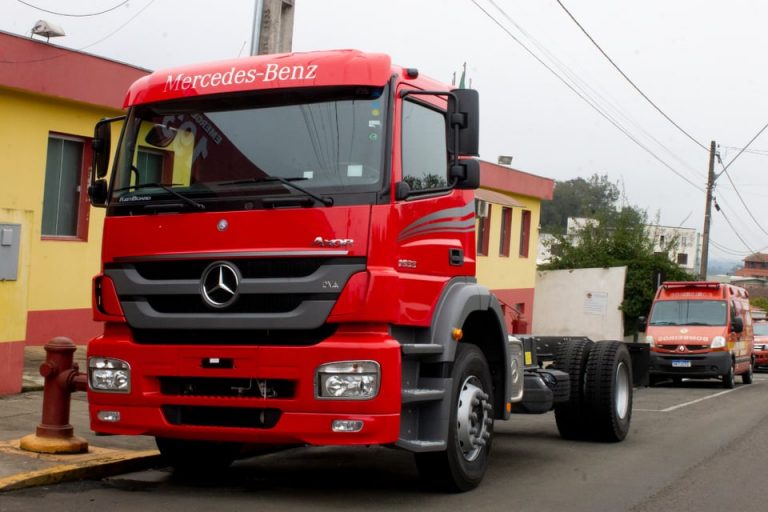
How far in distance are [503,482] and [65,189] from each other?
32.2 feet

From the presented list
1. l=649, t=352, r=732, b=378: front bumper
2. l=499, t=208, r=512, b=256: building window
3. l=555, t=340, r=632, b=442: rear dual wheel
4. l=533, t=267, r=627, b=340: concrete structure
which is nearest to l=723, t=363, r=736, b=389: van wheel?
l=649, t=352, r=732, b=378: front bumper

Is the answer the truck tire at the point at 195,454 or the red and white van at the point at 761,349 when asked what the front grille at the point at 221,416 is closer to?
the truck tire at the point at 195,454

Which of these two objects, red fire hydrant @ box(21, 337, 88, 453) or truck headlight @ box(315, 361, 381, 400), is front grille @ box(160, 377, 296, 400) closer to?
truck headlight @ box(315, 361, 381, 400)

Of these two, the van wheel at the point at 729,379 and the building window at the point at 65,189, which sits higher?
the building window at the point at 65,189

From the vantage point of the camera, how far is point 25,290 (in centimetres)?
1142

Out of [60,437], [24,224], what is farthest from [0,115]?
[60,437]

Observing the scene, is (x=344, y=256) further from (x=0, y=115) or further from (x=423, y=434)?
(x=0, y=115)

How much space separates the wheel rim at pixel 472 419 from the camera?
787cm

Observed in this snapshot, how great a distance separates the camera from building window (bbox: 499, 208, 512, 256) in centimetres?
3238

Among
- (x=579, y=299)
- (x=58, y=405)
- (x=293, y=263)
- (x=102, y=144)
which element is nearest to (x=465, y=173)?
(x=293, y=263)

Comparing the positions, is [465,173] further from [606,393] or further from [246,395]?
[606,393]

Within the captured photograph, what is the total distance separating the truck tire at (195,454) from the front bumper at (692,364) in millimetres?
16108

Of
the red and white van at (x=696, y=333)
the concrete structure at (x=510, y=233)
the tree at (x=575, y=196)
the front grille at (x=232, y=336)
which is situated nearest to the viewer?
the front grille at (x=232, y=336)

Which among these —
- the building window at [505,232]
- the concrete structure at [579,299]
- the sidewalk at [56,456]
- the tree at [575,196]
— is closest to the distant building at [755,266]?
the tree at [575,196]
